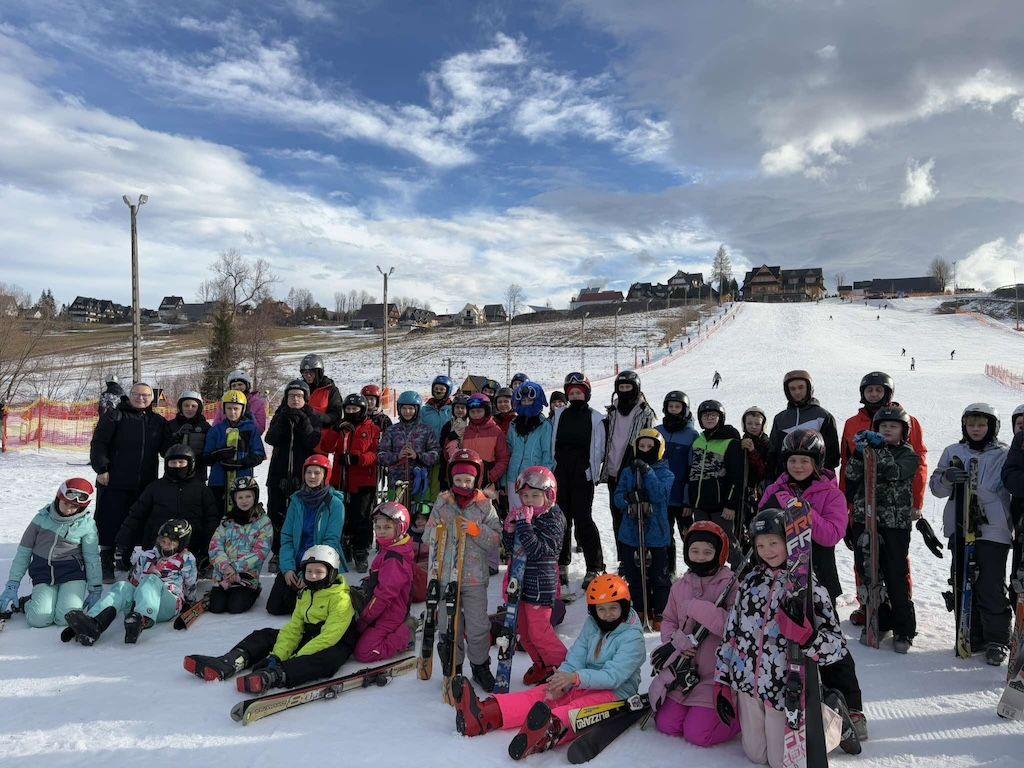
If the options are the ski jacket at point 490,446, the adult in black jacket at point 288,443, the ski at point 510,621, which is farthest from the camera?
the adult in black jacket at point 288,443

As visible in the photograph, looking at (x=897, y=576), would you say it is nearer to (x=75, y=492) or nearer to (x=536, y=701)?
(x=536, y=701)

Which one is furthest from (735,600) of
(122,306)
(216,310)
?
(122,306)

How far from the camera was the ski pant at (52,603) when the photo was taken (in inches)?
195

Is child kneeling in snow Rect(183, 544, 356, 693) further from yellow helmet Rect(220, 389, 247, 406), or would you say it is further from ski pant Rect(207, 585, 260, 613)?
yellow helmet Rect(220, 389, 247, 406)

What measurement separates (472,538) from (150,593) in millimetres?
2854

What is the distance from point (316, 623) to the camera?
439 cm

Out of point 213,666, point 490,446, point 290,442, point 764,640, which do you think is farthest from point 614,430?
point 213,666

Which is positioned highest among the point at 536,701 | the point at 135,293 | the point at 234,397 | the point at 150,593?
the point at 135,293

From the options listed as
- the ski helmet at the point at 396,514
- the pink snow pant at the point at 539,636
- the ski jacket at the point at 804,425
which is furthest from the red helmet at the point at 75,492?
the ski jacket at the point at 804,425

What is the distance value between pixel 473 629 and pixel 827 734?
2249mm

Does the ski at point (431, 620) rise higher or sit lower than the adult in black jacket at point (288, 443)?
lower

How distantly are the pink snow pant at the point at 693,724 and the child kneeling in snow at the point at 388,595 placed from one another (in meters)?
2.02

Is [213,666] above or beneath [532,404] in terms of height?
beneath

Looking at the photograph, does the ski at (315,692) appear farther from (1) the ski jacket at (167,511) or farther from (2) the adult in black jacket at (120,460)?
(2) the adult in black jacket at (120,460)
